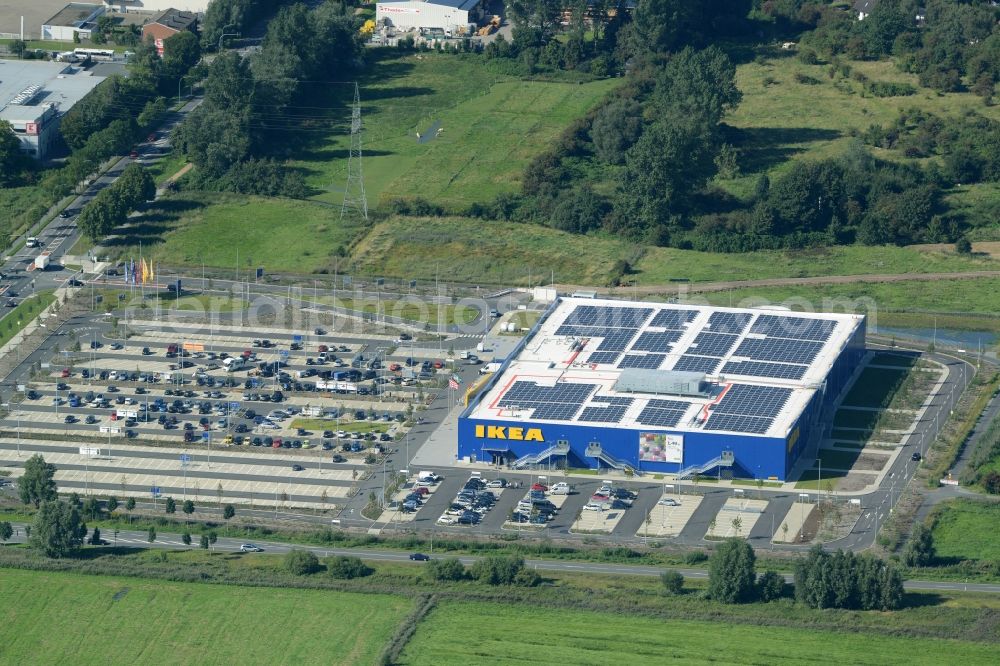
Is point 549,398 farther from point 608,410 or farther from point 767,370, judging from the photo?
point 767,370

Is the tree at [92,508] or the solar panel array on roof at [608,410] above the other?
the solar panel array on roof at [608,410]

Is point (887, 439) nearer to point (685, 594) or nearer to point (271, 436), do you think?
point (685, 594)

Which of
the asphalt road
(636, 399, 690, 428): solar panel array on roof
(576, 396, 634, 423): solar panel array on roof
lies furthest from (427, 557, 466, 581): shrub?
(636, 399, 690, 428): solar panel array on roof

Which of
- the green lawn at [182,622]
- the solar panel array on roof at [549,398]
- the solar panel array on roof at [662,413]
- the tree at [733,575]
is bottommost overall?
the green lawn at [182,622]

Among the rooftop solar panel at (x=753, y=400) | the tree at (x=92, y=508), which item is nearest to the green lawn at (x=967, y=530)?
the rooftop solar panel at (x=753, y=400)

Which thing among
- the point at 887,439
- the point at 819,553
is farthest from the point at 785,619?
the point at 887,439

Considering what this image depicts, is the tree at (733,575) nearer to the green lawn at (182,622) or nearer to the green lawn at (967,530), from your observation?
the green lawn at (967,530)
